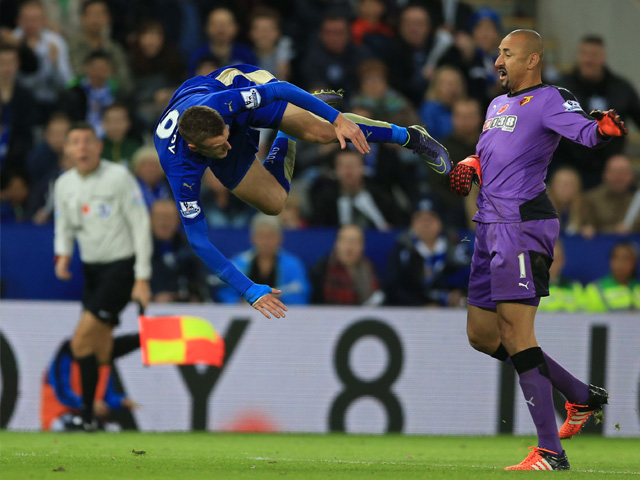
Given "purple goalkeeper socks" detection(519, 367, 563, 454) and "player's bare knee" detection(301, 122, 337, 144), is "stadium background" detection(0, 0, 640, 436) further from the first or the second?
"purple goalkeeper socks" detection(519, 367, 563, 454)

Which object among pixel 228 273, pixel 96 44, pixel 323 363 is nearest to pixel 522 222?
pixel 228 273

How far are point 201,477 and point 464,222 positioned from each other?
6242 millimetres

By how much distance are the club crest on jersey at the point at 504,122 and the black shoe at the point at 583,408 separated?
1.77 metres

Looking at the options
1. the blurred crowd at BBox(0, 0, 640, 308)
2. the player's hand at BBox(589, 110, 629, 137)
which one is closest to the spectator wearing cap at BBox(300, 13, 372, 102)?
the blurred crowd at BBox(0, 0, 640, 308)

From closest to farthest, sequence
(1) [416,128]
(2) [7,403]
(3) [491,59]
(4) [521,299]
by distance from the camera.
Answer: (4) [521,299] < (1) [416,128] < (2) [7,403] < (3) [491,59]

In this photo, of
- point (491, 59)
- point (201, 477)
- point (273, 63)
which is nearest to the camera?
point (201, 477)

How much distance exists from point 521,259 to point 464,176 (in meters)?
0.65

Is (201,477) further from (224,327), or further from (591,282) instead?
(591,282)

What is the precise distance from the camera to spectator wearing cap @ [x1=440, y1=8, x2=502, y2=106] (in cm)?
1382

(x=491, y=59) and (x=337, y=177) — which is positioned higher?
(x=491, y=59)

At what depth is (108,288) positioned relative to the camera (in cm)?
998

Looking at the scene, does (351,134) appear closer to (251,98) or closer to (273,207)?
(251,98)

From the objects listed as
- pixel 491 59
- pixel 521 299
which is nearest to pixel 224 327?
pixel 521 299

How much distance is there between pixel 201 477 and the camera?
20.1 feet
